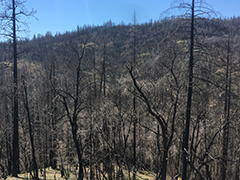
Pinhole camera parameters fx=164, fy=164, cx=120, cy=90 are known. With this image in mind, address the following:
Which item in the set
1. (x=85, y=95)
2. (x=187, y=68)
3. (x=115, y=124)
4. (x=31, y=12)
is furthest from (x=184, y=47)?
(x=115, y=124)

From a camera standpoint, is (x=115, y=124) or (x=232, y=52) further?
(x=115, y=124)

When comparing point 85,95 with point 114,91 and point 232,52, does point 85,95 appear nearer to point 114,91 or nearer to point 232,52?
point 114,91

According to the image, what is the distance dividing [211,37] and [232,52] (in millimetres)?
7696

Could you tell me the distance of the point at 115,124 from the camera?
1517 cm

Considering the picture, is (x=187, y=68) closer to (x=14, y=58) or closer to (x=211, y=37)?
(x=211, y=37)

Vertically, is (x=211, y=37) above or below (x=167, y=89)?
above

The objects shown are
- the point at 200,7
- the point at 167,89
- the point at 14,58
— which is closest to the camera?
the point at 200,7

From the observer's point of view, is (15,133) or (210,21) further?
(15,133)

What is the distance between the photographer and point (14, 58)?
10578mm

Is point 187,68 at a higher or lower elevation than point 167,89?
higher

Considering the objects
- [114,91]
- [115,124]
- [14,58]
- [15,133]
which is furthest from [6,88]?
[115,124]

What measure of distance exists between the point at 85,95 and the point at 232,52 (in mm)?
10446

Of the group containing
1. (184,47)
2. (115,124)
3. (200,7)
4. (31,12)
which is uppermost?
(31,12)

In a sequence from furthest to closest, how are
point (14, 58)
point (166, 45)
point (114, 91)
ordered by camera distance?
point (114, 91) → point (14, 58) → point (166, 45)
